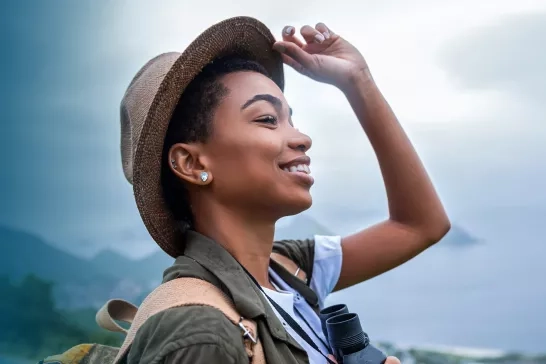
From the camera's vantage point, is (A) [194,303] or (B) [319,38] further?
(B) [319,38]

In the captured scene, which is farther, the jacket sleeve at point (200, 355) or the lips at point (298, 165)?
the lips at point (298, 165)

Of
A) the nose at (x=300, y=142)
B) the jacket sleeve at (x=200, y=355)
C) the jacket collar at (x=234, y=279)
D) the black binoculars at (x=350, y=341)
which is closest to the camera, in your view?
the jacket sleeve at (x=200, y=355)

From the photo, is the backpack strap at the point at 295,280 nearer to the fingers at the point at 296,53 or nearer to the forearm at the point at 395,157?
the forearm at the point at 395,157

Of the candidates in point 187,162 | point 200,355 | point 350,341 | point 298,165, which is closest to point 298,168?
point 298,165

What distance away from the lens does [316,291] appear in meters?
1.27

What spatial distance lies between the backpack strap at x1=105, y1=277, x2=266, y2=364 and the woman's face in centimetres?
21

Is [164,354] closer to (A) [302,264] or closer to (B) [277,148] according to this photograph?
(B) [277,148]

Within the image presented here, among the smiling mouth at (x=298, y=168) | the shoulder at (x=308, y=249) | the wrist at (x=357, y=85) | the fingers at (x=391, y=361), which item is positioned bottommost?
the fingers at (x=391, y=361)

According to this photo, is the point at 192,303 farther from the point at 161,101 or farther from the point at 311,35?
the point at 311,35

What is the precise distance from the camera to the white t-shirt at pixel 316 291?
3.31 ft

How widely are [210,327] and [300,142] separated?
16.4 inches

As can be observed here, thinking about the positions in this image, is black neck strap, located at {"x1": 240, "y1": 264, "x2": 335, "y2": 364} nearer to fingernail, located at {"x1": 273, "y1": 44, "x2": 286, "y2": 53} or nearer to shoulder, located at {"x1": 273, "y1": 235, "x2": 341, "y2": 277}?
shoulder, located at {"x1": 273, "y1": 235, "x2": 341, "y2": 277}

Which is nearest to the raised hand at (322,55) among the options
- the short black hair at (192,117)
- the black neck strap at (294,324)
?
the short black hair at (192,117)

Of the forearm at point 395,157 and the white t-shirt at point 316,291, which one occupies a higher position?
the forearm at point 395,157
